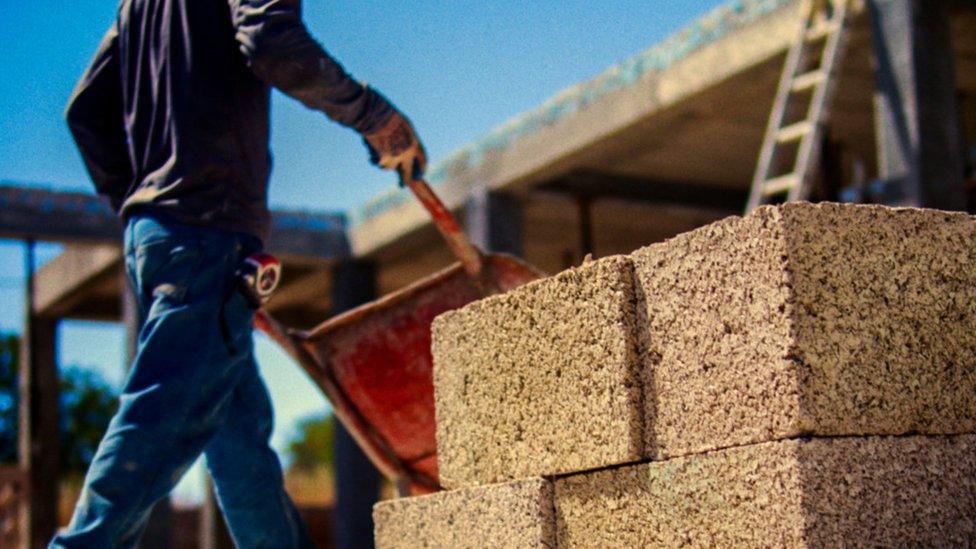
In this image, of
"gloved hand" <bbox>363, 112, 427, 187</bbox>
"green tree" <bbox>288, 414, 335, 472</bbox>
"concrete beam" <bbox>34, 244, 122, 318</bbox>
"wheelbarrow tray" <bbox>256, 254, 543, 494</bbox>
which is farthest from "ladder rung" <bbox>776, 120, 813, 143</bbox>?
"green tree" <bbox>288, 414, 335, 472</bbox>

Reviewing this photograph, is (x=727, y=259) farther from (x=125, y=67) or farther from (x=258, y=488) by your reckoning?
(x=125, y=67)

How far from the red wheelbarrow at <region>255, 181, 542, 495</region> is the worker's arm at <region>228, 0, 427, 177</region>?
47cm

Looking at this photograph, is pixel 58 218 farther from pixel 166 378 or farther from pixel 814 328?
pixel 814 328

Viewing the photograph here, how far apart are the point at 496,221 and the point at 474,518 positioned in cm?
816

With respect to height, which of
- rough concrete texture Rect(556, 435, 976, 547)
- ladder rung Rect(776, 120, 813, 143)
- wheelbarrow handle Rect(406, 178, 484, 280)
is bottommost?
rough concrete texture Rect(556, 435, 976, 547)

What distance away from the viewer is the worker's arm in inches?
120

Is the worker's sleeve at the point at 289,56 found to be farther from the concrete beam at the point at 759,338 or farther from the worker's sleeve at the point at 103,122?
the concrete beam at the point at 759,338

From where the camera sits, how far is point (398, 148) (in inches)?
134

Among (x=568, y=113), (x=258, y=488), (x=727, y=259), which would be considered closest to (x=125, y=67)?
(x=258, y=488)

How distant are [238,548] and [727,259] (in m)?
1.61

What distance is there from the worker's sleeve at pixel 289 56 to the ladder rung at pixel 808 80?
4819mm

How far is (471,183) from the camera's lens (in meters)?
11.0

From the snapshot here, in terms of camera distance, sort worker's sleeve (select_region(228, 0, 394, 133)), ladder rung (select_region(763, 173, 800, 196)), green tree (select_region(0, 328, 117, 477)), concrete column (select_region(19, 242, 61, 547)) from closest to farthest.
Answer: worker's sleeve (select_region(228, 0, 394, 133)) → ladder rung (select_region(763, 173, 800, 196)) → concrete column (select_region(19, 242, 61, 547)) → green tree (select_region(0, 328, 117, 477))

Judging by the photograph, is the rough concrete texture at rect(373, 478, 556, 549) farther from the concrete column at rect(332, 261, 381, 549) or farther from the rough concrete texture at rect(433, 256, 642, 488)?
the concrete column at rect(332, 261, 381, 549)
